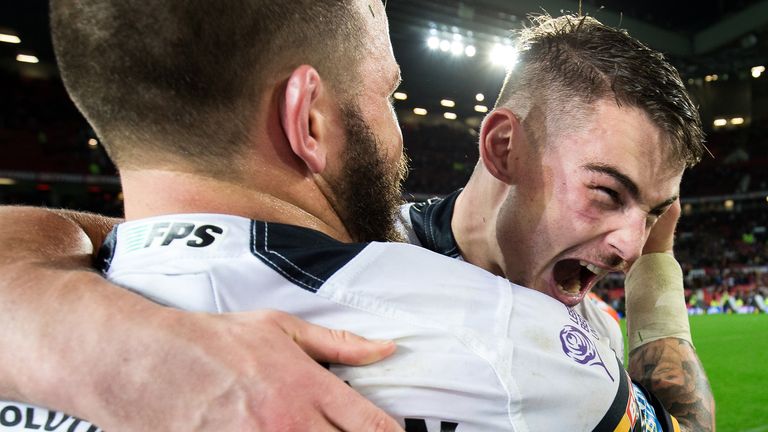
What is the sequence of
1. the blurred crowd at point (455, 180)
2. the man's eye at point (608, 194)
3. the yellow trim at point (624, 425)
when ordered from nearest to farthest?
the yellow trim at point (624, 425), the man's eye at point (608, 194), the blurred crowd at point (455, 180)

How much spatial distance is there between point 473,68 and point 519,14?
3.37 m

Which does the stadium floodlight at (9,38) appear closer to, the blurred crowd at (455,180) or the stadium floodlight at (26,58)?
the stadium floodlight at (26,58)

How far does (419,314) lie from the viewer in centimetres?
94

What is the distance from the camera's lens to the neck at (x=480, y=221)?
200 centimetres

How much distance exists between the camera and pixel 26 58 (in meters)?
19.5

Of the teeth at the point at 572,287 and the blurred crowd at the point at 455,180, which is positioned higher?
the teeth at the point at 572,287

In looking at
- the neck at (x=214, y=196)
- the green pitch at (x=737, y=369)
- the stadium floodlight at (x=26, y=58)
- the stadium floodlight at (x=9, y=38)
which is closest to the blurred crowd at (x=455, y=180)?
the stadium floodlight at (x=26, y=58)

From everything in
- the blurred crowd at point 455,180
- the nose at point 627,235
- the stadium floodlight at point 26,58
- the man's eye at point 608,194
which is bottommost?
the blurred crowd at point 455,180

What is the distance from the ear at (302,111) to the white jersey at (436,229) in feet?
3.25

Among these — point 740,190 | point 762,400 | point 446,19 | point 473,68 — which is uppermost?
point 446,19

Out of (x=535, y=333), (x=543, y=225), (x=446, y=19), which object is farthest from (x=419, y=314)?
(x=446, y=19)

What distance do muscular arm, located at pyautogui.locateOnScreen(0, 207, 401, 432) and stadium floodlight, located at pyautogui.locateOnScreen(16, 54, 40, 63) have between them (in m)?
22.1

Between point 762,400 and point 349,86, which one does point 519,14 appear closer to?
point 762,400

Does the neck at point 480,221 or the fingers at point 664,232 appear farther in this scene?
the fingers at point 664,232
